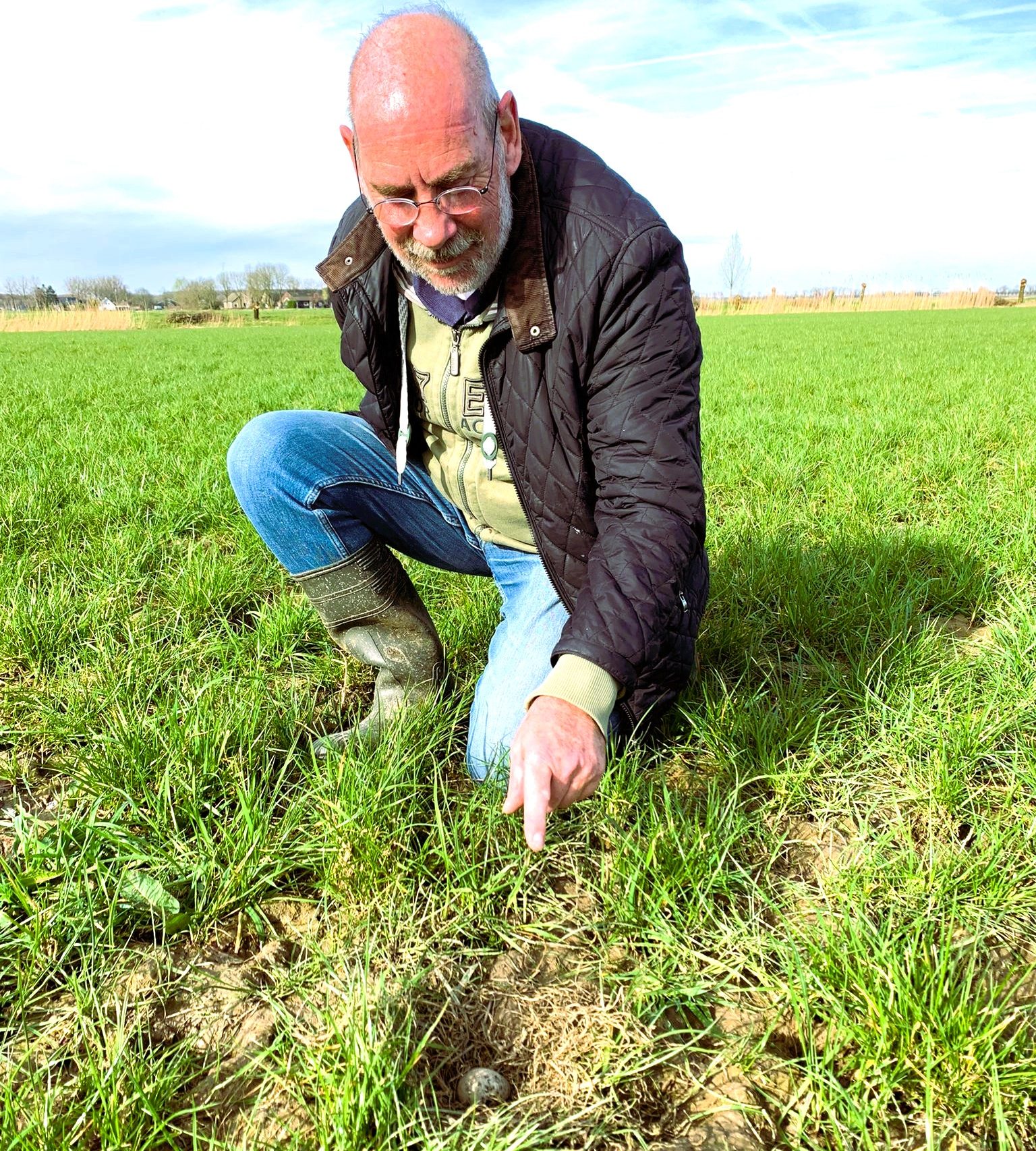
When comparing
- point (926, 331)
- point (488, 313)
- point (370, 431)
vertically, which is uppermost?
point (488, 313)

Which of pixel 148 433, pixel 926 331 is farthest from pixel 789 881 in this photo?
pixel 926 331

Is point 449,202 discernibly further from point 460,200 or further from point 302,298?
point 302,298

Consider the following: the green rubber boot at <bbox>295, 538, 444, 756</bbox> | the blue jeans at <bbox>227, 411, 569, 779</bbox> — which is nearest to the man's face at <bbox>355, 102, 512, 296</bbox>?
the blue jeans at <bbox>227, 411, 569, 779</bbox>

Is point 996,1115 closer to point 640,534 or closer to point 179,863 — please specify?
point 640,534

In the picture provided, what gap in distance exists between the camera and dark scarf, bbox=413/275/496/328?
2320 millimetres

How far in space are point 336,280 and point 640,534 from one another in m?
1.18

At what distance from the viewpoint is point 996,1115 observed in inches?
51.8

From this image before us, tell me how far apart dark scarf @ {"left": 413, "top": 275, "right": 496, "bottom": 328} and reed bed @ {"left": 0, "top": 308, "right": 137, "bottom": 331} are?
3934 cm

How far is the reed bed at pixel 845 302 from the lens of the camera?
166 ft

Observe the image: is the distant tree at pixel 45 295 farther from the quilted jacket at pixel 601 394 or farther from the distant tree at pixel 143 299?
the quilted jacket at pixel 601 394

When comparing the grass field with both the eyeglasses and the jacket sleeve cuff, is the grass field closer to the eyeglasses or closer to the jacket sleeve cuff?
the jacket sleeve cuff

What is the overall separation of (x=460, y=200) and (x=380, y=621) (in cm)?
122

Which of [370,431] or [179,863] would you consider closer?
[179,863]

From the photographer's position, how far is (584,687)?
5.53 ft
